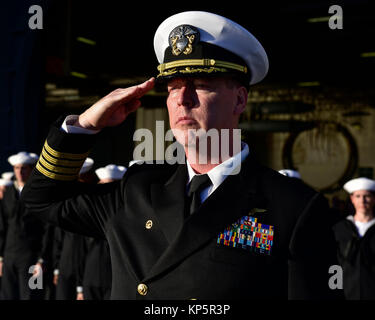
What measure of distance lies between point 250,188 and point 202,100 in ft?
1.03

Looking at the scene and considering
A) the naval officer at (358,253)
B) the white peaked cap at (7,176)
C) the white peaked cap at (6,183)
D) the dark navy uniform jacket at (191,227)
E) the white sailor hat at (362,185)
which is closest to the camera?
the dark navy uniform jacket at (191,227)

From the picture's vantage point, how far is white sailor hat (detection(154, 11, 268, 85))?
68.6 inches

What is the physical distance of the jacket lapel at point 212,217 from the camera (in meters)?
1.68

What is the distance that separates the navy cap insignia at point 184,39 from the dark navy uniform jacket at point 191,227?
35 centimetres

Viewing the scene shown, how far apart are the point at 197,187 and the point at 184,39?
430 millimetres

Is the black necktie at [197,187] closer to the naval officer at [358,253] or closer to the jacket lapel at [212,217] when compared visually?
the jacket lapel at [212,217]

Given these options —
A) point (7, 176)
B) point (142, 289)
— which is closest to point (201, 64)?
point (142, 289)

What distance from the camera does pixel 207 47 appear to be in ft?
5.86

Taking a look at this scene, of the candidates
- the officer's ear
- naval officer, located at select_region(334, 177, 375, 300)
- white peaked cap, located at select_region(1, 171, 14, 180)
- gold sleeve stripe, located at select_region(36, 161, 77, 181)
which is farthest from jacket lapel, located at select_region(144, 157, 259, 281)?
white peaked cap, located at select_region(1, 171, 14, 180)

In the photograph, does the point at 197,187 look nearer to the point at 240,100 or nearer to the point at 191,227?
the point at 191,227

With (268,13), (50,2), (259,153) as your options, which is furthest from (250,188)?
(259,153)

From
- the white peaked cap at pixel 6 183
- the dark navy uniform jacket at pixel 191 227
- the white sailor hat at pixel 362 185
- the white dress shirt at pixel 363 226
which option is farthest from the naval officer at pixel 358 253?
the dark navy uniform jacket at pixel 191 227

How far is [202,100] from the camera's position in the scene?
167 centimetres
